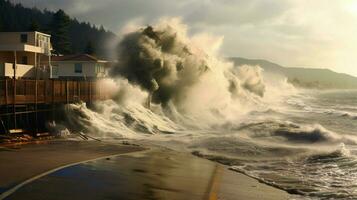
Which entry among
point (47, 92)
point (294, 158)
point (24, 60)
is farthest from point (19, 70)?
point (294, 158)

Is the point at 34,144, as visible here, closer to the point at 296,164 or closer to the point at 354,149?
the point at 296,164

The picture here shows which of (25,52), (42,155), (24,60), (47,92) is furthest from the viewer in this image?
(24,60)

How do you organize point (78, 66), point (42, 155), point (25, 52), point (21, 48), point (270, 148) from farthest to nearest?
point (78, 66) → point (25, 52) → point (21, 48) → point (270, 148) → point (42, 155)

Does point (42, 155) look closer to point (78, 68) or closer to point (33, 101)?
point (33, 101)

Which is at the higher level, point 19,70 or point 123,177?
point 19,70

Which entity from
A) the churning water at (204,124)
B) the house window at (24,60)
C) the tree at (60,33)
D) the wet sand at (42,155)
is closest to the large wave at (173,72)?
the churning water at (204,124)

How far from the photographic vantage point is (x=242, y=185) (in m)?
15.4

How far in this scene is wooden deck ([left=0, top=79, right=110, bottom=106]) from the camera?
24.4m

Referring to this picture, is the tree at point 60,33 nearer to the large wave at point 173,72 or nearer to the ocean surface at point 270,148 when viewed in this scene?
the large wave at point 173,72

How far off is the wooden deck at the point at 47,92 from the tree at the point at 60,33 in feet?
240

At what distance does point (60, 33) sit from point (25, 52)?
51.2 metres

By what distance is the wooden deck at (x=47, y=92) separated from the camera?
24.4 meters

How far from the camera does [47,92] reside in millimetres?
28234

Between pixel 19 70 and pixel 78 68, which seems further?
pixel 78 68
